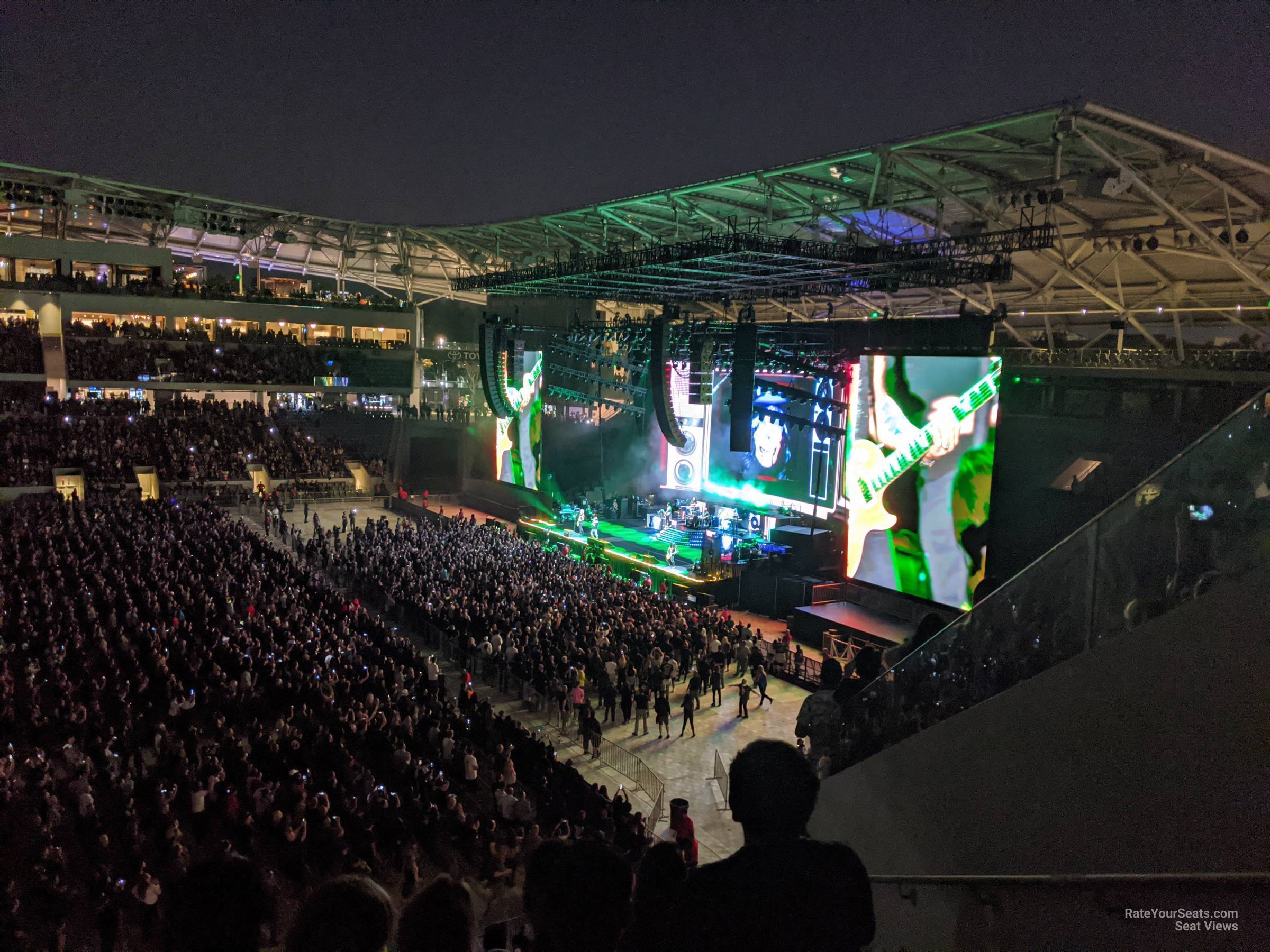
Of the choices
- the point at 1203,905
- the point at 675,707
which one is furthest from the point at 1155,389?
the point at 1203,905

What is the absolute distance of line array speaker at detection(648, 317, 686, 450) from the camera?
60.5 feet

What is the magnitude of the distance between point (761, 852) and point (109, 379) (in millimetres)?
34739

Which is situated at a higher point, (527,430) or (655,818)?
(527,430)

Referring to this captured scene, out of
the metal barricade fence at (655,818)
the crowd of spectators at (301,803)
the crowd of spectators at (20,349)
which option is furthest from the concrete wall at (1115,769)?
A: the crowd of spectators at (20,349)

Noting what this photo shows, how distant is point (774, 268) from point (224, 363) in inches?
993

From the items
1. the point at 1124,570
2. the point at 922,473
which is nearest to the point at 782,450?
the point at 922,473

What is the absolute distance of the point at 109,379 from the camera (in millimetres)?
29812

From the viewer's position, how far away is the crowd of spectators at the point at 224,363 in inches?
1182

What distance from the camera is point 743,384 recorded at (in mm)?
16328

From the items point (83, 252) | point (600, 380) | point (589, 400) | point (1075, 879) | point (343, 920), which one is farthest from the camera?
point (83, 252)

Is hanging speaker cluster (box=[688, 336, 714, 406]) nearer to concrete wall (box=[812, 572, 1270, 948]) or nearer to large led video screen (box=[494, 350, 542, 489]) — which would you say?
large led video screen (box=[494, 350, 542, 489])

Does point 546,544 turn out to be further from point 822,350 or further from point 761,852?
point 761,852

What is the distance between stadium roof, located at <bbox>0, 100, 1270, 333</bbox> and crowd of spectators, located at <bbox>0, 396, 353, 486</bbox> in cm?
750

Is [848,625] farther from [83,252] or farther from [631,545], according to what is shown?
[83,252]
